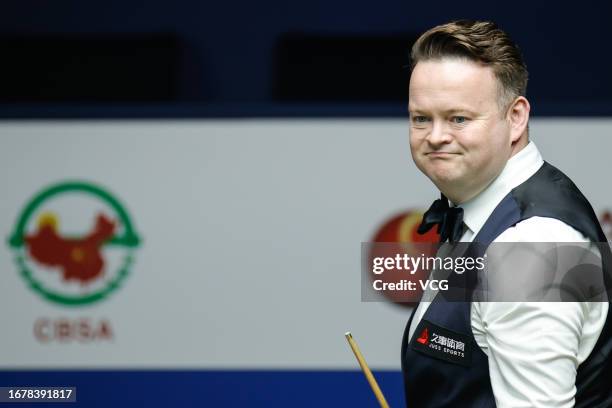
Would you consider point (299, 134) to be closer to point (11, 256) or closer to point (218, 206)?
point (218, 206)

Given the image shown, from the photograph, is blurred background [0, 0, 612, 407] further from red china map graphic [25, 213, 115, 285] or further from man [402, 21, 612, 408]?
man [402, 21, 612, 408]

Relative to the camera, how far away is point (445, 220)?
1.78 m

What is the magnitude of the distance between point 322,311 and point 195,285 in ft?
1.52

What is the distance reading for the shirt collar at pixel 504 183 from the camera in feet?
5.43

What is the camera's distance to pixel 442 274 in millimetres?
1745

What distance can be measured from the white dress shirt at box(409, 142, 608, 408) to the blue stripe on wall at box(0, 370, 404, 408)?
2247 millimetres

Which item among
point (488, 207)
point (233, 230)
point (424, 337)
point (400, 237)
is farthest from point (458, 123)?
point (233, 230)

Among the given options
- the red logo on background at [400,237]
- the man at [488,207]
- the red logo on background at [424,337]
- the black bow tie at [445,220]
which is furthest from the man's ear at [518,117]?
the red logo on background at [400,237]

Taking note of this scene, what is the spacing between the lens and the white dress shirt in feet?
4.64

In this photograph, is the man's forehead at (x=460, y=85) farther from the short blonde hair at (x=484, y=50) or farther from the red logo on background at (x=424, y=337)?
the red logo on background at (x=424, y=337)

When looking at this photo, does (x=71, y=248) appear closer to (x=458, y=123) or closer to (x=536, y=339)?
(x=458, y=123)

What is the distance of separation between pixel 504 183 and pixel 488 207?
0.04 meters

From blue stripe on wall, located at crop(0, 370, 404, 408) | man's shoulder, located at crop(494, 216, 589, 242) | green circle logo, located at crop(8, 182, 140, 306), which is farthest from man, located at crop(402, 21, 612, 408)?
green circle logo, located at crop(8, 182, 140, 306)

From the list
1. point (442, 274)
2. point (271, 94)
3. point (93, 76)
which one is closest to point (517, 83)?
point (442, 274)
